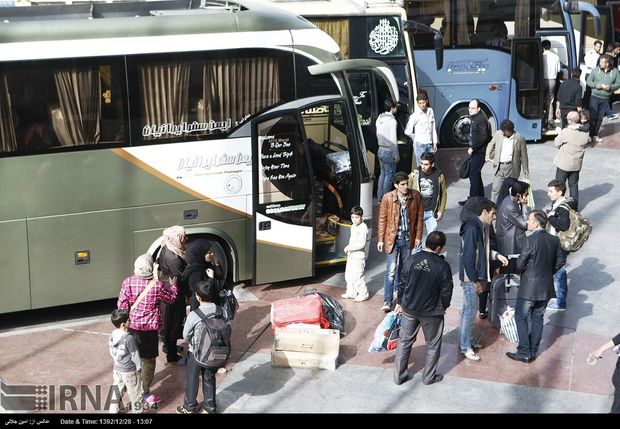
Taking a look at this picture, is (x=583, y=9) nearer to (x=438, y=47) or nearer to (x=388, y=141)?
(x=438, y=47)

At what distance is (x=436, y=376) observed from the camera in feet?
34.9

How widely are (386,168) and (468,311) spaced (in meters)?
5.24

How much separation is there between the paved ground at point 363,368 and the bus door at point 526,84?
7113 millimetres

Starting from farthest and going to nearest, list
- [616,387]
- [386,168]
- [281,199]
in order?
[386,168], [281,199], [616,387]

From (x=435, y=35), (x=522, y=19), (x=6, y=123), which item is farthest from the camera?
(x=522, y=19)

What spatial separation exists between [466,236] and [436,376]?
1540mm

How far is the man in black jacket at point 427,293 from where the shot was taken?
991cm

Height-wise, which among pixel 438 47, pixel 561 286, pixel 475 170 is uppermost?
pixel 438 47

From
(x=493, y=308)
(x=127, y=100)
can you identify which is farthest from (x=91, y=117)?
(x=493, y=308)

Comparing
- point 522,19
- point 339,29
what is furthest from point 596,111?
point 339,29

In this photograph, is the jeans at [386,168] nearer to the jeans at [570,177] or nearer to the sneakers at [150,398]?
the jeans at [570,177]

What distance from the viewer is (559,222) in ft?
40.1
